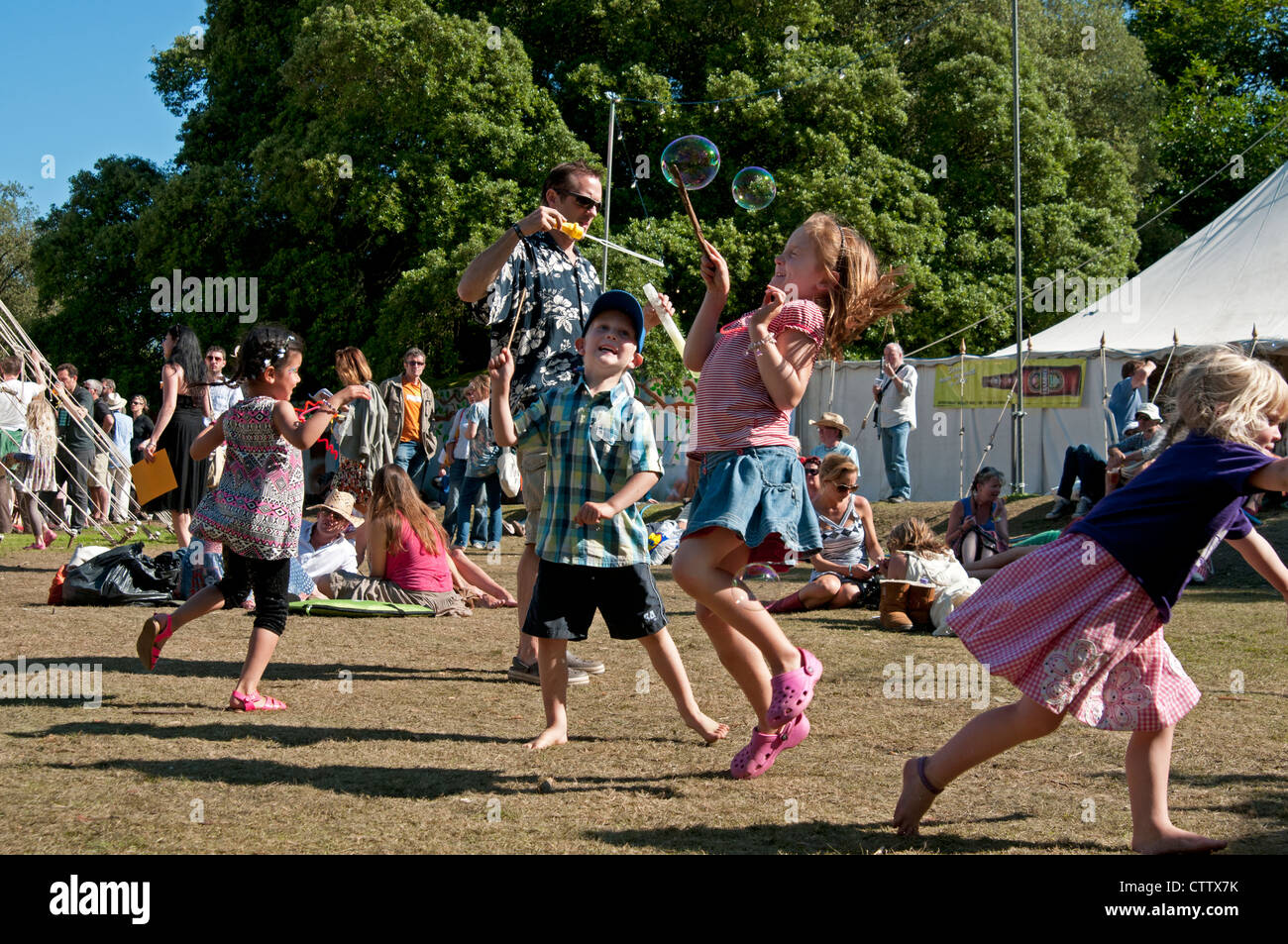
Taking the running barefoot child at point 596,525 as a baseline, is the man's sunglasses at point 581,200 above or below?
above

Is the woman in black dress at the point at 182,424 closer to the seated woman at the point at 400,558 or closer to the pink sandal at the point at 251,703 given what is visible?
the seated woman at the point at 400,558

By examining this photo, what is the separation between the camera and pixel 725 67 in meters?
28.7

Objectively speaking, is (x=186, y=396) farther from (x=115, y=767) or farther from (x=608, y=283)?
(x=608, y=283)

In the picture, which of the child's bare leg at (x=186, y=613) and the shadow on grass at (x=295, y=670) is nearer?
the child's bare leg at (x=186, y=613)

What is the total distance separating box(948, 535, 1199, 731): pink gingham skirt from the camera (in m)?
3.39

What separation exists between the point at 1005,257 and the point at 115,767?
27.7m

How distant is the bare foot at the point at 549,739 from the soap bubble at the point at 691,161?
2.59 meters

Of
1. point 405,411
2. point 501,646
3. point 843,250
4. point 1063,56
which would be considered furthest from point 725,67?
point 843,250

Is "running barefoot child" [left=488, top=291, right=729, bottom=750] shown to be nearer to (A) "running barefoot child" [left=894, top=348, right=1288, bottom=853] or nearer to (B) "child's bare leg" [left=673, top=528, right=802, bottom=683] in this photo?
(B) "child's bare leg" [left=673, top=528, right=802, bottom=683]

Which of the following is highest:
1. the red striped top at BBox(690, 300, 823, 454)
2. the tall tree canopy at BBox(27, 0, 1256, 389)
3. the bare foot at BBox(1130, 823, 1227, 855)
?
the tall tree canopy at BBox(27, 0, 1256, 389)

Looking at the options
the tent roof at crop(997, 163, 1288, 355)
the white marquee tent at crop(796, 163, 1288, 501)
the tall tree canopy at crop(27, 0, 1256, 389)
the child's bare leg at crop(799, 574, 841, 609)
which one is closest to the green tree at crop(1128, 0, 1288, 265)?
the tall tree canopy at crop(27, 0, 1256, 389)

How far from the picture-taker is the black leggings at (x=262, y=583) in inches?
216

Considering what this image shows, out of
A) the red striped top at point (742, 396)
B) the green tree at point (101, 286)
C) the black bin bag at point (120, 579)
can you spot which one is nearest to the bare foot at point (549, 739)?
the red striped top at point (742, 396)

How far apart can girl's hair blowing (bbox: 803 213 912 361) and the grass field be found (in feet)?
5.29
